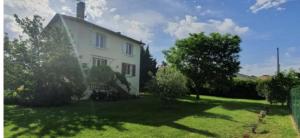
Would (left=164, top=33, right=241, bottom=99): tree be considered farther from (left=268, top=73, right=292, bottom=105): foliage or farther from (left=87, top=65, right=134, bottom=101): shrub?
(left=87, top=65, right=134, bottom=101): shrub

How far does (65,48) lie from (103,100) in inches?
240

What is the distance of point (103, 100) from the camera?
79.3ft

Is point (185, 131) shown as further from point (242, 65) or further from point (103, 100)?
point (242, 65)

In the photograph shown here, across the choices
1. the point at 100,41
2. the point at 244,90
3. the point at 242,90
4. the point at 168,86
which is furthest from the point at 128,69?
the point at 244,90

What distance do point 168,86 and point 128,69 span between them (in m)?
Result: 13.8

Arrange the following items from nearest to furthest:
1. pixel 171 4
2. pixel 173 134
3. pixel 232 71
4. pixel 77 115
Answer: pixel 173 134, pixel 77 115, pixel 171 4, pixel 232 71

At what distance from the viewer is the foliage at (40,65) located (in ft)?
62.5

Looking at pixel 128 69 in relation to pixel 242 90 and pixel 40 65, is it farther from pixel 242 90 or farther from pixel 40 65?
pixel 242 90

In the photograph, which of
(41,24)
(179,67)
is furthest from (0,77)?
(179,67)

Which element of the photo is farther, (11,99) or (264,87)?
(264,87)

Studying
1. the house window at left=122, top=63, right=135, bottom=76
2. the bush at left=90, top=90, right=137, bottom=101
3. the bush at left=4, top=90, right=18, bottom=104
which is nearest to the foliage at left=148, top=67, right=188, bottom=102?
the bush at left=90, top=90, right=137, bottom=101

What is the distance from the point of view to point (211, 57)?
105ft

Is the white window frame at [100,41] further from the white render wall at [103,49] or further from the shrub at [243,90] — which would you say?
the shrub at [243,90]

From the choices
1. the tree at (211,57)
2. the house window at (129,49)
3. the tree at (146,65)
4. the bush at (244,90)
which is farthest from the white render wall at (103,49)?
the bush at (244,90)
